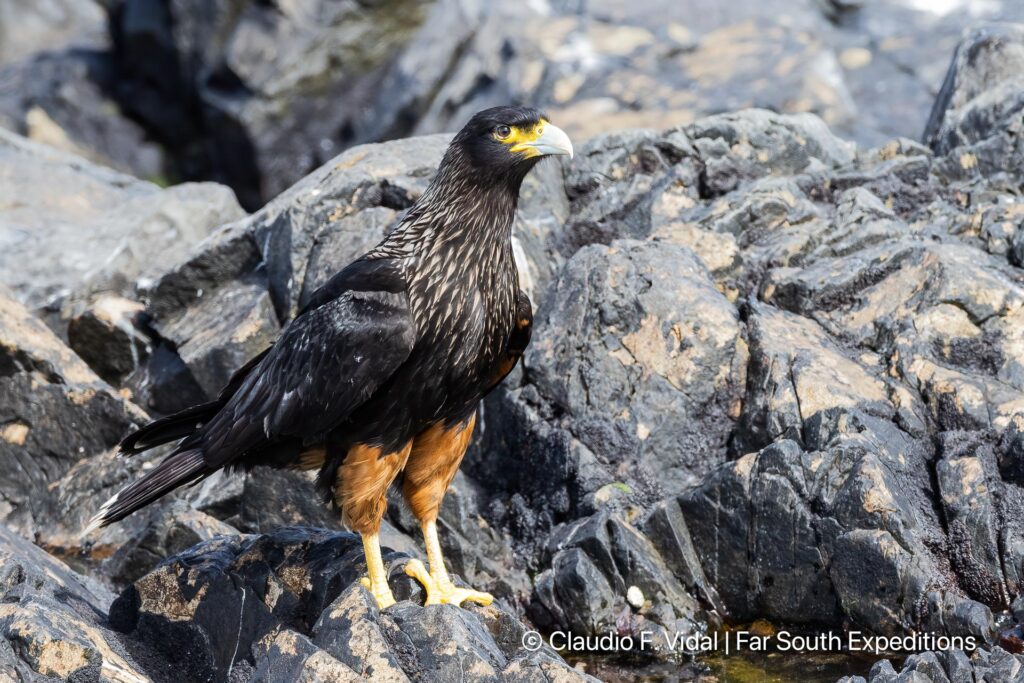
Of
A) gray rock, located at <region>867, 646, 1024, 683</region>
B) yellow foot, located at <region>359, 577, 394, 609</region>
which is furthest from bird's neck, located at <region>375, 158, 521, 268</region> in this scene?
gray rock, located at <region>867, 646, 1024, 683</region>

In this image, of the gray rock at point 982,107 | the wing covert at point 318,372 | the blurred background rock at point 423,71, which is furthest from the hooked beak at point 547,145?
the blurred background rock at point 423,71

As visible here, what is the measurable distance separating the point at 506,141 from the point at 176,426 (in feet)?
8.42

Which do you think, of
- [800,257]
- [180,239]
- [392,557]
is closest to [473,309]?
[392,557]

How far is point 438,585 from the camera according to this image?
242 inches

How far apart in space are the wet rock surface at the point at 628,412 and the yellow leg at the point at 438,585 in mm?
116

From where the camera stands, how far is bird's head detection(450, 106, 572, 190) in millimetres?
6434

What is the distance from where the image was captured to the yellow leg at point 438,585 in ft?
20.0

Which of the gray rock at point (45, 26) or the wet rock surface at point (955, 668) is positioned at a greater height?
the gray rock at point (45, 26)

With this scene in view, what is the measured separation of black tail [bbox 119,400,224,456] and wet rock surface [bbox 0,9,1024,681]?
0.69 metres

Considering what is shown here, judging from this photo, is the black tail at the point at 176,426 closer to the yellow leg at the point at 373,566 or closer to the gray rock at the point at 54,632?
the gray rock at the point at 54,632

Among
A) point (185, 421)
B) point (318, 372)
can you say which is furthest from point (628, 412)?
point (185, 421)

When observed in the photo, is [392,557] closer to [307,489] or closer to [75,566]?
[307,489]

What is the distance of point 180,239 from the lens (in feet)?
39.8

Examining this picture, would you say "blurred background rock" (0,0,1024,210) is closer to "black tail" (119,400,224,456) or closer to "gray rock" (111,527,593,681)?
"black tail" (119,400,224,456)
